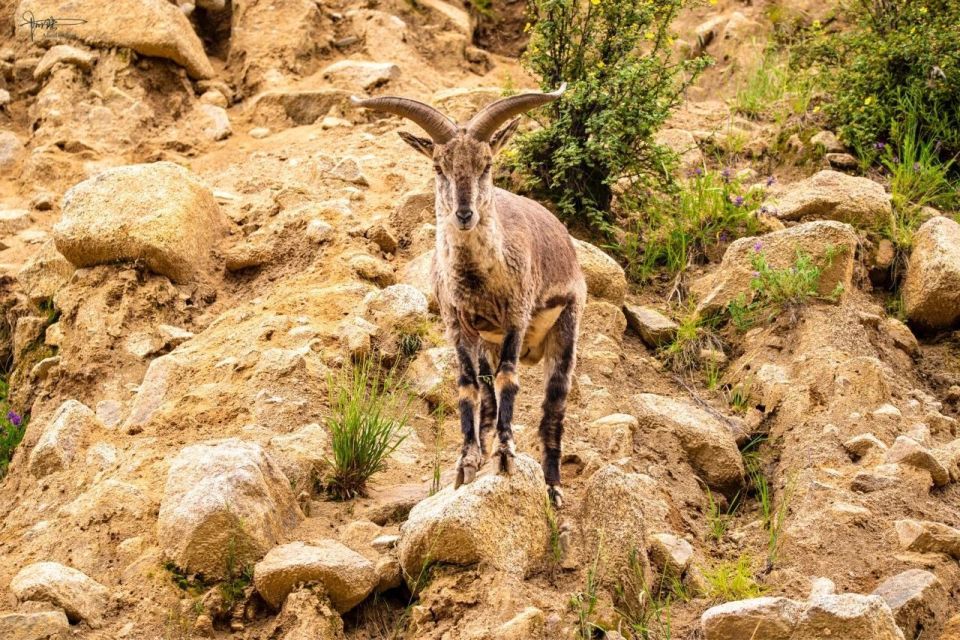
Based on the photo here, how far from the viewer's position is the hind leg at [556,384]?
646cm

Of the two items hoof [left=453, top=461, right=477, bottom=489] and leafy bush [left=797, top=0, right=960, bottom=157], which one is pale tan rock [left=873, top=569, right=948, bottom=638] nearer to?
hoof [left=453, top=461, right=477, bottom=489]

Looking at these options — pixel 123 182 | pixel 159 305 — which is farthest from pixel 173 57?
pixel 159 305

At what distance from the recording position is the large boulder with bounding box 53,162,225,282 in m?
8.16

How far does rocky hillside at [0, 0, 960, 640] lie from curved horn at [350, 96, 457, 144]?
190 centimetres

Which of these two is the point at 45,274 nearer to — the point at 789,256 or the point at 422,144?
the point at 422,144

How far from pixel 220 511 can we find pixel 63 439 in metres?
2.00

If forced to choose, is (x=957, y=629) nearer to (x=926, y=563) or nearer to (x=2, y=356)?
(x=926, y=563)

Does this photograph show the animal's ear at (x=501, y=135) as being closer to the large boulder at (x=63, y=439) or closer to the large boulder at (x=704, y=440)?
the large boulder at (x=704, y=440)

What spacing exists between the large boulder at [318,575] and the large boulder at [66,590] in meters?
0.80

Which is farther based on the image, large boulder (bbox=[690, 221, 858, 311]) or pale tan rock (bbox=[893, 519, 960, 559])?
large boulder (bbox=[690, 221, 858, 311])

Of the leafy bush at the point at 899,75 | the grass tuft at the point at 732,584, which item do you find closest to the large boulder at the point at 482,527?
the grass tuft at the point at 732,584

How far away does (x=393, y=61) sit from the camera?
37.8ft

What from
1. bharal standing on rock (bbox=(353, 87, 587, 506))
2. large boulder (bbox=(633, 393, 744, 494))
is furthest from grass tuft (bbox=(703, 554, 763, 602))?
large boulder (bbox=(633, 393, 744, 494))

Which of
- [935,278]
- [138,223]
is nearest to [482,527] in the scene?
[138,223]
